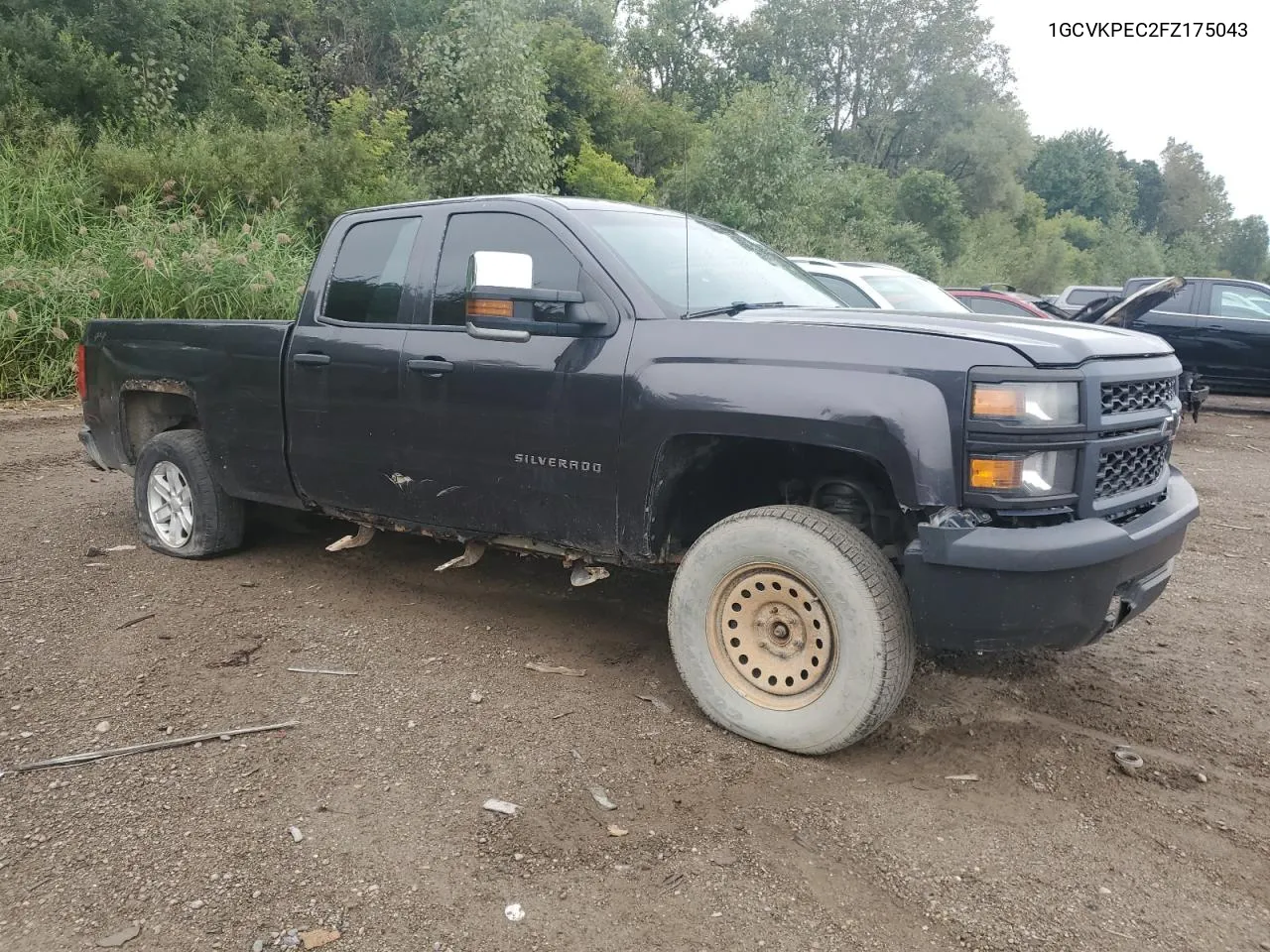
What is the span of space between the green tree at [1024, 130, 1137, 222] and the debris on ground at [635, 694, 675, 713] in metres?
84.0

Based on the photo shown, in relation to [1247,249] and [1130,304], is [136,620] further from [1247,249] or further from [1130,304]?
[1247,249]

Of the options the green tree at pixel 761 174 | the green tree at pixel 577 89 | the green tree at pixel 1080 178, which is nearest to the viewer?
the green tree at pixel 761 174

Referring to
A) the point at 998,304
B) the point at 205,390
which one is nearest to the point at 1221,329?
the point at 998,304

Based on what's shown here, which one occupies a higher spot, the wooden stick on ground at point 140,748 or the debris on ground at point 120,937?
the wooden stick on ground at point 140,748

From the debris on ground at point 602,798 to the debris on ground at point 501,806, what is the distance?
24 cm

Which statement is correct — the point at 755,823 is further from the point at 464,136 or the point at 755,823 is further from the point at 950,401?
the point at 464,136

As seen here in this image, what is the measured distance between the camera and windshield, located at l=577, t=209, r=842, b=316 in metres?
3.87

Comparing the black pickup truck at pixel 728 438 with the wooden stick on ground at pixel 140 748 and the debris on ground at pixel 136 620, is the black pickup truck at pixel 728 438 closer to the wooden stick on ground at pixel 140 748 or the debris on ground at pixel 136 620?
the debris on ground at pixel 136 620

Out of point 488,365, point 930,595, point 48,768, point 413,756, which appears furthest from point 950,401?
point 48,768

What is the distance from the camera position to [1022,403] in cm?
296

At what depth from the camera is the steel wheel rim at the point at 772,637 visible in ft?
10.9

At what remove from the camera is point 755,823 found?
2.93m

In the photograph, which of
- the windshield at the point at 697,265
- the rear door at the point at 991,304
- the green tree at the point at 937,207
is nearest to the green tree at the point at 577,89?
the rear door at the point at 991,304

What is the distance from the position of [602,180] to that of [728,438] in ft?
75.0
